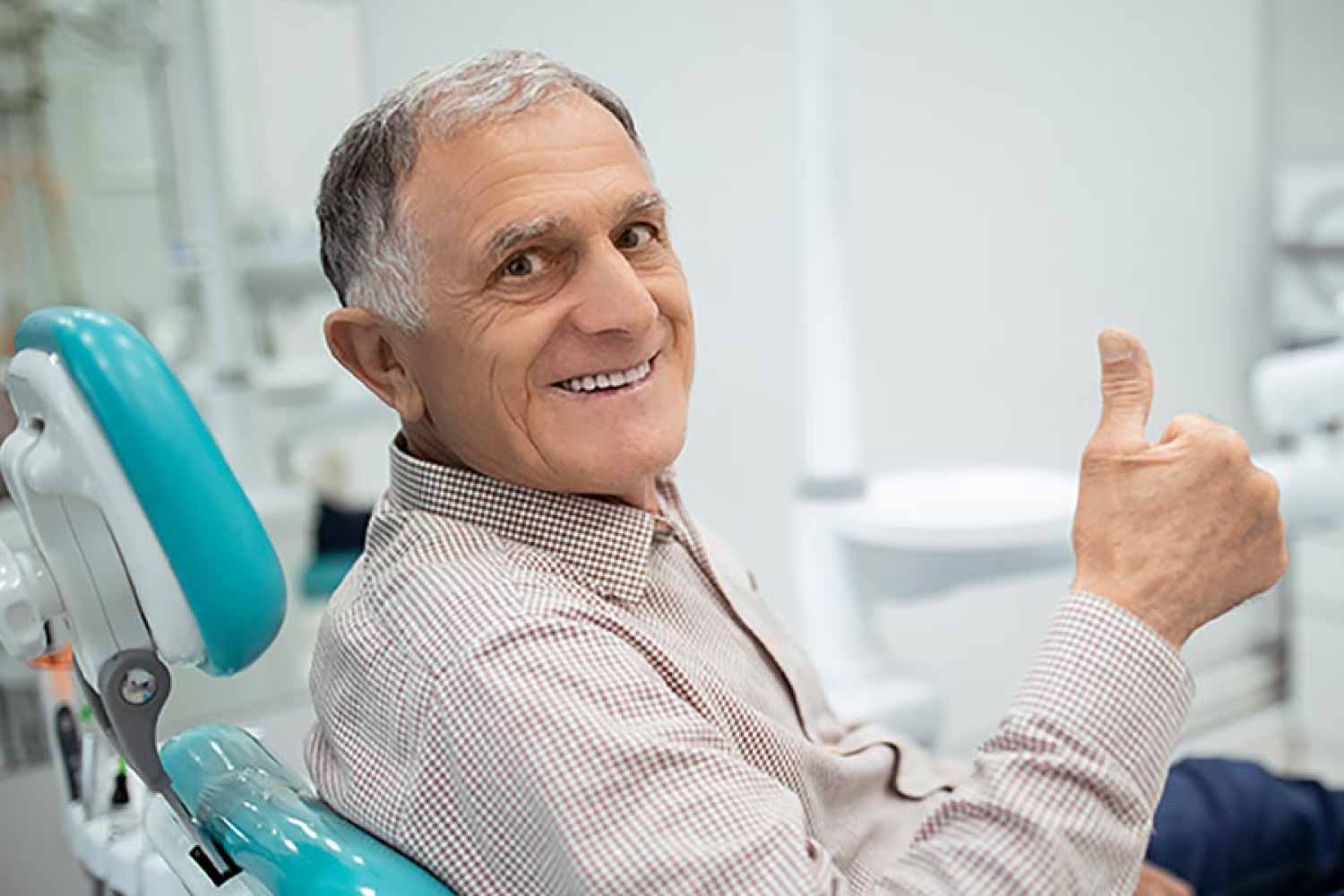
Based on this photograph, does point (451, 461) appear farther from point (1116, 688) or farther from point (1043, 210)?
point (1043, 210)

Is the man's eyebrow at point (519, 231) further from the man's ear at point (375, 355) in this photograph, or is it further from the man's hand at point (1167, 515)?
the man's hand at point (1167, 515)

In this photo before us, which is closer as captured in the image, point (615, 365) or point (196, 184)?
point (615, 365)

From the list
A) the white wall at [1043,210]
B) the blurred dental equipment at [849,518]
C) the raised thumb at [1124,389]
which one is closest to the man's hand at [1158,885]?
the blurred dental equipment at [849,518]

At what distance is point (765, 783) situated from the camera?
0.80 meters

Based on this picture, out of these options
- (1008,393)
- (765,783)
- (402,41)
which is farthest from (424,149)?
(1008,393)

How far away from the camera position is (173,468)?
2.61 ft

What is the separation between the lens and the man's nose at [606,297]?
2.98 ft

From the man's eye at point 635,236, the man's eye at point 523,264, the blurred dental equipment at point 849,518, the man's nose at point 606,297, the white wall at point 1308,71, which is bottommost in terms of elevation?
the blurred dental equipment at point 849,518

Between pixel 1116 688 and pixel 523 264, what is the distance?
0.47 m

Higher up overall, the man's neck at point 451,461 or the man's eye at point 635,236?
the man's eye at point 635,236

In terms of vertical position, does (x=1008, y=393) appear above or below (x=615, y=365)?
below

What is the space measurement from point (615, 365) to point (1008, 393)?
1743 mm

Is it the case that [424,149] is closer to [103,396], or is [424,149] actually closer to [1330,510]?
[103,396]

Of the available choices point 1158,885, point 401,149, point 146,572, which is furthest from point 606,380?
point 1158,885
